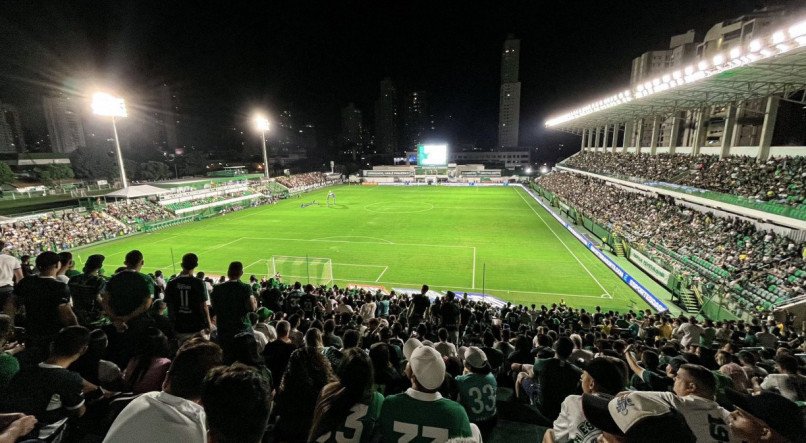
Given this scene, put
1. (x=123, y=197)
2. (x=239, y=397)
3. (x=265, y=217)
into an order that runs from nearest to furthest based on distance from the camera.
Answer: (x=239, y=397)
(x=123, y=197)
(x=265, y=217)

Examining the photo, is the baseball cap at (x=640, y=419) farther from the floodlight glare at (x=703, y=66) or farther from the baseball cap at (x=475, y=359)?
the floodlight glare at (x=703, y=66)

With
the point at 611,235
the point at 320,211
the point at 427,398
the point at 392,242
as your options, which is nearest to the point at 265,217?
the point at 320,211

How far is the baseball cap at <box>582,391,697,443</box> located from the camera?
1.88 meters

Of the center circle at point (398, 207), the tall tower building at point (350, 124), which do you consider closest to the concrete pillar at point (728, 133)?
the center circle at point (398, 207)

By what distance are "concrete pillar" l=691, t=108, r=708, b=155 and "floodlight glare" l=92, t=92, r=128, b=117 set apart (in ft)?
191

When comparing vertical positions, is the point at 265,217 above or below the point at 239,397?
below

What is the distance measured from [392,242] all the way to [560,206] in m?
24.9

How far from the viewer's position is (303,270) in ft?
75.7

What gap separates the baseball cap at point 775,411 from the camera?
2449mm

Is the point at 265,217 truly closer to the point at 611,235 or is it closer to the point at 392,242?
the point at 392,242

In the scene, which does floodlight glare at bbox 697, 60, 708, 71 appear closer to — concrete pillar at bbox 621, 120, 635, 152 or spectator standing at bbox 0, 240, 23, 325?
concrete pillar at bbox 621, 120, 635, 152

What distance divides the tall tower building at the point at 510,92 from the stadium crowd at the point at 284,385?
530 feet

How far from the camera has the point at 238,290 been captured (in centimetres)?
559

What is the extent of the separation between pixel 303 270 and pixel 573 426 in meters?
21.6
